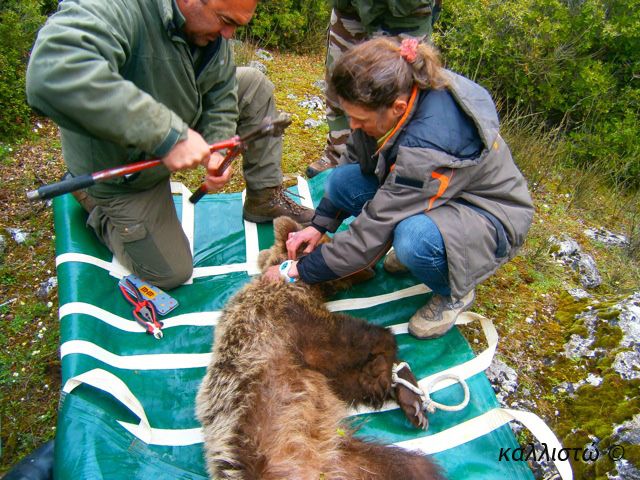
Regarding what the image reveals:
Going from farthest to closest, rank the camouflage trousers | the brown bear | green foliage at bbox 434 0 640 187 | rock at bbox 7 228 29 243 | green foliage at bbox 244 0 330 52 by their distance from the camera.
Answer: green foliage at bbox 244 0 330 52
green foliage at bbox 434 0 640 187
the camouflage trousers
rock at bbox 7 228 29 243
the brown bear

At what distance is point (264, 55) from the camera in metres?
7.32

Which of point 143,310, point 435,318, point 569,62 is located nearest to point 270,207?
point 143,310

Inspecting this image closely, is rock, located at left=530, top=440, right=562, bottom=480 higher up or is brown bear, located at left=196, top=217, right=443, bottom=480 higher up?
brown bear, located at left=196, top=217, right=443, bottom=480

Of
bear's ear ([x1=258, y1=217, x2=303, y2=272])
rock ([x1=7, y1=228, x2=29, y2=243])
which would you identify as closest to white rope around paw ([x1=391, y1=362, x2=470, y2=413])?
bear's ear ([x1=258, y1=217, x2=303, y2=272])

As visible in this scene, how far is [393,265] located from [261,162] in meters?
1.39

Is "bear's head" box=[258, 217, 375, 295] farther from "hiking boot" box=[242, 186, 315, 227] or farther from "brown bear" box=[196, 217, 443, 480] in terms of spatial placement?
"hiking boot" box=[242, 186, 315, 227]

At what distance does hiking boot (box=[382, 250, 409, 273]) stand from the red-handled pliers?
5.51 ft

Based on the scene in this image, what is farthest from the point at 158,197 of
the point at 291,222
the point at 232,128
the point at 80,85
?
the point at 80,85

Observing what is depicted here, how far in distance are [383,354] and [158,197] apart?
1.93 meters

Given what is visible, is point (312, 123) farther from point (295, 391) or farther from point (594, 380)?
point (594, 380)

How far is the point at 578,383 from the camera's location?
2883 millimetres

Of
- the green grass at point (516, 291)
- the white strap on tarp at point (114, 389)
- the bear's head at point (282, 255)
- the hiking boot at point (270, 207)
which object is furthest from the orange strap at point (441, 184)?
the white strap on tarp at point (114, 389)

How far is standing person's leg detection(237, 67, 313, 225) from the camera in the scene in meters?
3.74

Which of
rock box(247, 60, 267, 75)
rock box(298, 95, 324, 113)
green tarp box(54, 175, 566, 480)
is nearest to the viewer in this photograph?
green tarp box(54, 175, 566, 480)
